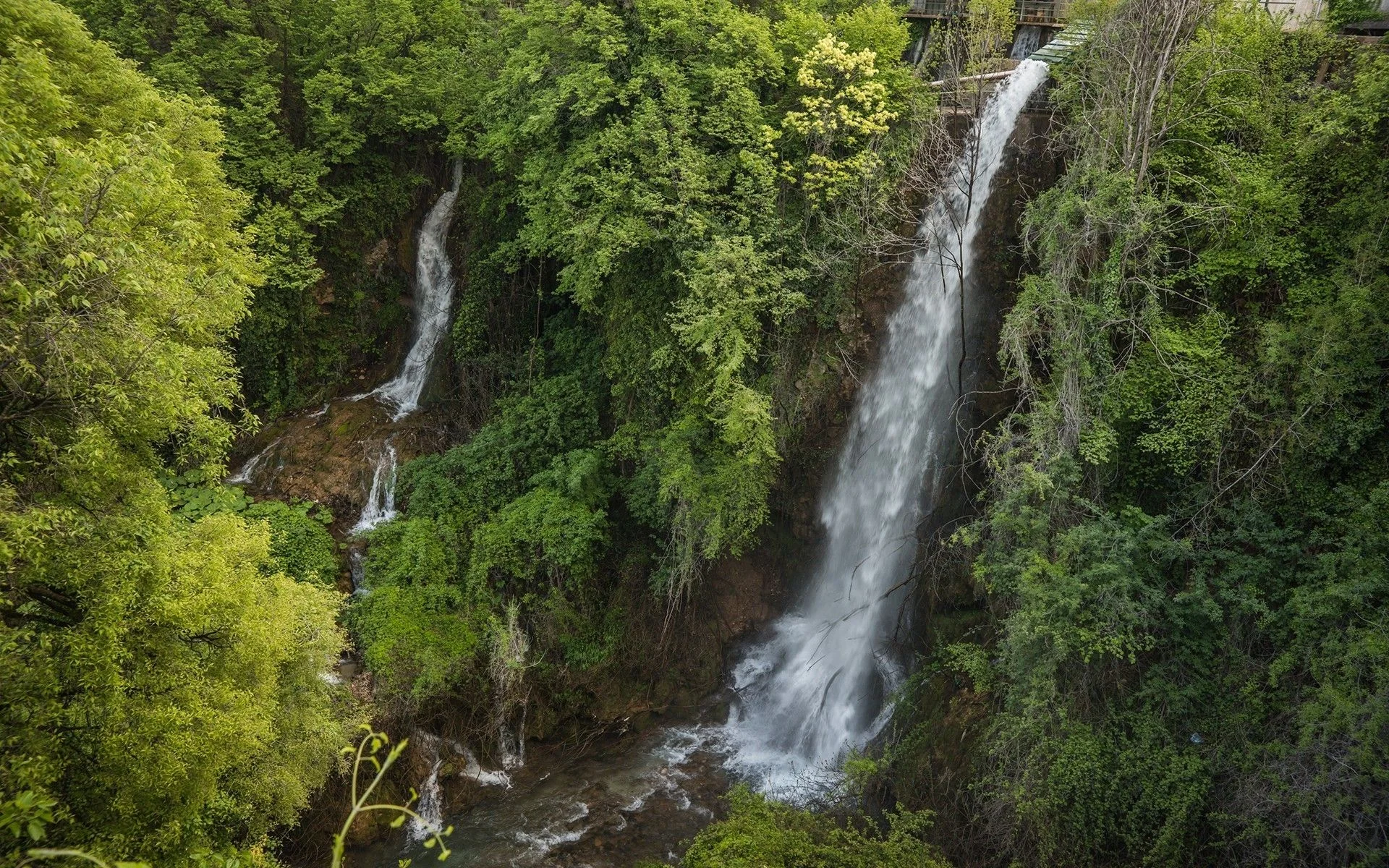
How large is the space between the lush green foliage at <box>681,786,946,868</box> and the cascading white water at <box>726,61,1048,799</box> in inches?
116

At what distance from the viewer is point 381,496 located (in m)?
16.9

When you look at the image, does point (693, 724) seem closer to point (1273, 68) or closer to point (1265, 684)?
point (1265, 684)

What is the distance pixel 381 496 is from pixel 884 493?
10249 mm

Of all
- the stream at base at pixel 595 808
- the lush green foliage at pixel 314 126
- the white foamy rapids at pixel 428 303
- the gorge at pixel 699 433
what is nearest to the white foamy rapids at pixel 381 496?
the gorge at pixel 699 433

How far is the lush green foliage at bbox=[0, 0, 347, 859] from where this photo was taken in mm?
6449

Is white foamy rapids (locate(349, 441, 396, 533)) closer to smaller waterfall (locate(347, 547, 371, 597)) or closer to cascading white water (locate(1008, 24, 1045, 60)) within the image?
smaller waterfall (locate(347, 547, 371, 597))

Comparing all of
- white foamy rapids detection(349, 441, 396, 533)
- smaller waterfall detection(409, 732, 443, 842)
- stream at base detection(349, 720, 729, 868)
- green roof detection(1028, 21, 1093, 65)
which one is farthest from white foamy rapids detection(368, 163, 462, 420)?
green roof detection(1028, 21, 1093, 65)

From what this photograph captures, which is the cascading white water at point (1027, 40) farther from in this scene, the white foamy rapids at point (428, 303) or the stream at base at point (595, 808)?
the stream at base at point (595, 808)

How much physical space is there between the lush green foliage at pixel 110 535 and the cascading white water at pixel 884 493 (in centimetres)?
868

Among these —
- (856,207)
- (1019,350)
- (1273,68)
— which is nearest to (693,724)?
(1019,350)

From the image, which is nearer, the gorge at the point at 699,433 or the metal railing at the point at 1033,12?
the gorge at the point at 699,433

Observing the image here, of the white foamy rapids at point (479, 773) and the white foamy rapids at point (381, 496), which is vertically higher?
the white foamy rapids at point (381, 496)

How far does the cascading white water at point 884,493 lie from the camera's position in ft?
45.8

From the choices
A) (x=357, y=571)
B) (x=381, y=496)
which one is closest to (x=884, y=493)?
(x=357, y=571)
